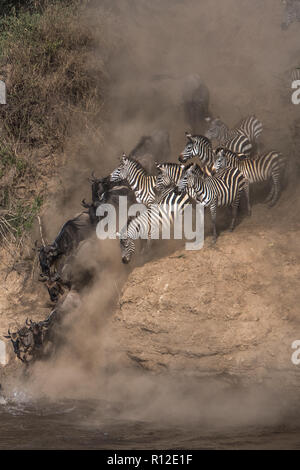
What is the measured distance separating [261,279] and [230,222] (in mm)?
1731

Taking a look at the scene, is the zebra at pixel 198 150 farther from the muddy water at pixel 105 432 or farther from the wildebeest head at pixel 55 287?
the muddy water at pixel 105 432

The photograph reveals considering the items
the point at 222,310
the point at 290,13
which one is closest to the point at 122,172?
the point at 222,310

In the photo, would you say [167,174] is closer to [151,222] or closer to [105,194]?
[151,222]

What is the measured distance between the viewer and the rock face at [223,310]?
7473 mm

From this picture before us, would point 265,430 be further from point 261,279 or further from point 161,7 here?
point 161,7

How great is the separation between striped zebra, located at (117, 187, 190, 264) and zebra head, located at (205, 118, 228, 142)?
2252mm

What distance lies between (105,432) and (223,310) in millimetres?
2240

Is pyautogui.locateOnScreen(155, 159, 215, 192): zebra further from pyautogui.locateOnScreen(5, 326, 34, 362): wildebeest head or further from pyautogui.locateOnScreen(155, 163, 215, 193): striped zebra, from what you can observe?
pyautogui.locateOnScreen(5, 326, 34, 362): wildebeest head

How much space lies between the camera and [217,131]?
11031 mm

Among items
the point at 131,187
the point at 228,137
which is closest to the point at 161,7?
the point at 228,137

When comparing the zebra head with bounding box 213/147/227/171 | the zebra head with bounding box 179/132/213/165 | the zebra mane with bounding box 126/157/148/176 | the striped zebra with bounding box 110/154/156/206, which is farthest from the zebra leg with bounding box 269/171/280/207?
the zebra mane with bounding box 126/157/148/176

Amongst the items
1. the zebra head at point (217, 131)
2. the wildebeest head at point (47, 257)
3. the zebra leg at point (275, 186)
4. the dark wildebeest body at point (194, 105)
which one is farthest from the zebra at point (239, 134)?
the wildebeest head at point (47, 257)

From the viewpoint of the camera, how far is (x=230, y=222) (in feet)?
30.4

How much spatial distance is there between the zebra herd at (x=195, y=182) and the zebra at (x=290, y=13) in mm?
5732
